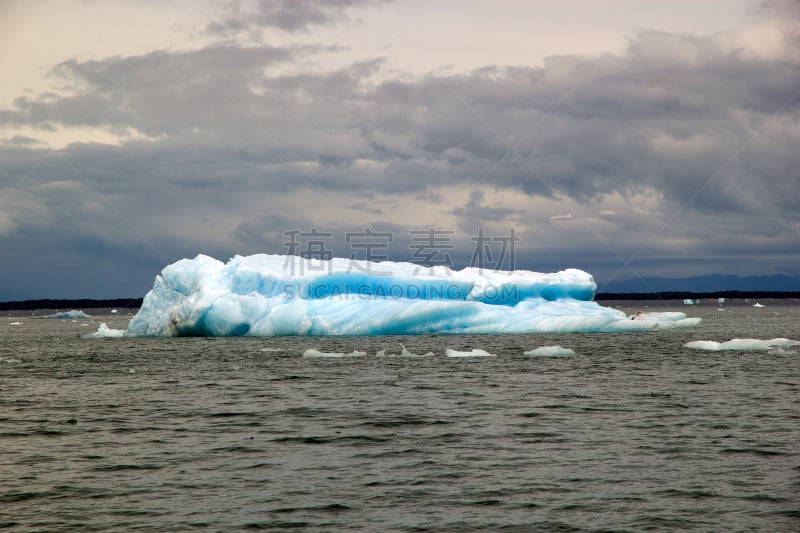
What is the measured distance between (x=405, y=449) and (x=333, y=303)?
20136 millimetres

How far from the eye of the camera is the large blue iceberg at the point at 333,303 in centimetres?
3036

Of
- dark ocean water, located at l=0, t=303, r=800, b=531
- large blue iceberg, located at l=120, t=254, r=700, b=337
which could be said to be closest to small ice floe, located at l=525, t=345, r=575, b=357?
dark ocean water, located at l=0, t=303, r=800, b=531

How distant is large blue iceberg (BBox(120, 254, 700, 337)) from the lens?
30359mm

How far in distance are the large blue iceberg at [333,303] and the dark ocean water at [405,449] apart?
29.5 ft

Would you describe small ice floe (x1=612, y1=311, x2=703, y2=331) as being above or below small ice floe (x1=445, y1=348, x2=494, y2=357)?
above

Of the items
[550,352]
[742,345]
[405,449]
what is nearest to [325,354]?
[550,352]

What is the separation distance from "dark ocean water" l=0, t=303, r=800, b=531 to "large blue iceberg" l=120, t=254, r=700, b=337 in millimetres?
8988

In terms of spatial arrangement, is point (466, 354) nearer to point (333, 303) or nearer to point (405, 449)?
point (333, 303)

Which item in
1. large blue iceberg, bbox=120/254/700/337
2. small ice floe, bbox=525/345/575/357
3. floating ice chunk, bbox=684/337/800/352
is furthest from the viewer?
large blue iceberg, bbox=120/254/700/337

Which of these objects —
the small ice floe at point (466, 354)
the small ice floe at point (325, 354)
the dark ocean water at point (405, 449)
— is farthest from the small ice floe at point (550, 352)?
the small ice floe at point (325, 354)

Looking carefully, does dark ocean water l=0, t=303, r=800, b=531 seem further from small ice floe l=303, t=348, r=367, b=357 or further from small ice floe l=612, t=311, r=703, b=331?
small ice floe l=612, t=311, r=703, b=331

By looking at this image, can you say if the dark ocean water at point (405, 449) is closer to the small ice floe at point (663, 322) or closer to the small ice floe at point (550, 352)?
the small ice floe at point (550, 352)

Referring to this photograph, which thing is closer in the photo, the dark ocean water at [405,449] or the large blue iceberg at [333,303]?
the dark ocean water at [405,449]

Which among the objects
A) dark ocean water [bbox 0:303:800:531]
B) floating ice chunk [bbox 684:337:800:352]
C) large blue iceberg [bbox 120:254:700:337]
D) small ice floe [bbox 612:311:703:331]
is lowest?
dark ocean water [bbox 0:303:800:531]
